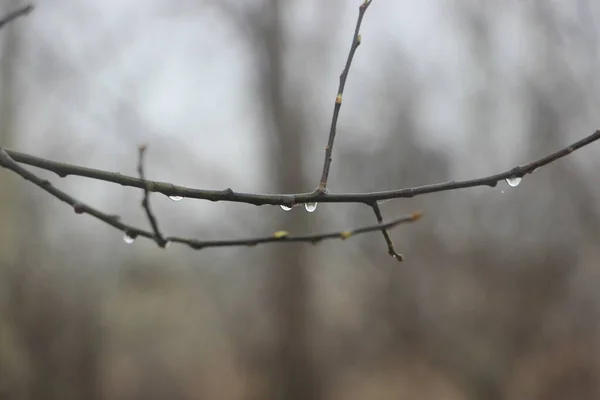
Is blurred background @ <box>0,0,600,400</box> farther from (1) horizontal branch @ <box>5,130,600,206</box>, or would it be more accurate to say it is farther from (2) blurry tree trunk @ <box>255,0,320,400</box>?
(1) horizontal branch @ <box>5,130,600,206</box>

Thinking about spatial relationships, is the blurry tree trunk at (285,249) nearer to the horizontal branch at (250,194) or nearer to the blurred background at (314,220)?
the blurred background at (314,220)

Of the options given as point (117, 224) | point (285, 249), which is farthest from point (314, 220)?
point (117, 224)

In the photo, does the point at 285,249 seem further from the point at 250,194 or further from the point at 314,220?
the point at 250,194

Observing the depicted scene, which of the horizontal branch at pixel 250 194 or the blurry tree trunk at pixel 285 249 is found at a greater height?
the blurry tree trunk at pixel 285 249

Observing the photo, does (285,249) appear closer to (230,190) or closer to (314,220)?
(314,220)

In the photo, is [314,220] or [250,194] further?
[314,220]

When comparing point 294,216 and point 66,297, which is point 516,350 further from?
point 66,297

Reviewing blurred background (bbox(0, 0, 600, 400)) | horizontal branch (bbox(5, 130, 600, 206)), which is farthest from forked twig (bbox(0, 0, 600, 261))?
blurred background (bbox(0, 0, 600, 400))

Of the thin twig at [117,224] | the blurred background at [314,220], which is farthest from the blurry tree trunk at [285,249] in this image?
the thin twig at [117,224]

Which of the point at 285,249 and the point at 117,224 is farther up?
the point at 285,249
